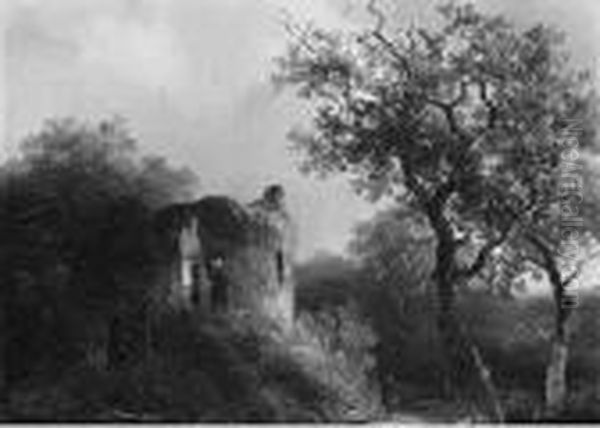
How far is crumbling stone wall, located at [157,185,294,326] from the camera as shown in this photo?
95.1ft

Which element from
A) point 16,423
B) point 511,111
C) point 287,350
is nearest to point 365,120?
point 511,111

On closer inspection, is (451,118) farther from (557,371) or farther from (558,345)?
(557,371)

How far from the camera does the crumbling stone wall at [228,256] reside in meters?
29.0

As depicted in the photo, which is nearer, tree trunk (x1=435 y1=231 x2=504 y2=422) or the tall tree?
tree trunk (x1=435 y1=231 x2=504 y2=422)

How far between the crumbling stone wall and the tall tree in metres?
2.21

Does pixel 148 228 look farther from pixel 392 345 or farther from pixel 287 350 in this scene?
pixel 392 345

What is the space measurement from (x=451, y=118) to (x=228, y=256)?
6.22 m

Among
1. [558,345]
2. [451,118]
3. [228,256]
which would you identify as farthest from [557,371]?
[228,256]

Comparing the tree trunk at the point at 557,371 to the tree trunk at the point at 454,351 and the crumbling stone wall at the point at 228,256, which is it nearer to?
the tree trunk at the point at 454,351

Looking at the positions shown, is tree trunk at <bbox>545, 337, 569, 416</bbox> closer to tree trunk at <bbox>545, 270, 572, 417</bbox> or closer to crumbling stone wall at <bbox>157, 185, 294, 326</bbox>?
tree trunk at <bbox>545, 270, 572, 417</bbox>

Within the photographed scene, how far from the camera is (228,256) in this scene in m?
29.4

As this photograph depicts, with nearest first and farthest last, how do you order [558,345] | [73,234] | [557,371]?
[73,234] < [558,345] < [557,371]

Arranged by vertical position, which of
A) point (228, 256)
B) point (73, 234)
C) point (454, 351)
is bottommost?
point (454, 351)

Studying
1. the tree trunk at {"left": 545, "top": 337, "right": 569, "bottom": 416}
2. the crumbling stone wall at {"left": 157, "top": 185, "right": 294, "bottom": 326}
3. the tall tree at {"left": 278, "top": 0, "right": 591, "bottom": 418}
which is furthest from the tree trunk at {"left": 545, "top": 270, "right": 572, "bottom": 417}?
the crumbling stone wall at {"left": 157, "top": 185, "right": 294, "bottom": 326}
